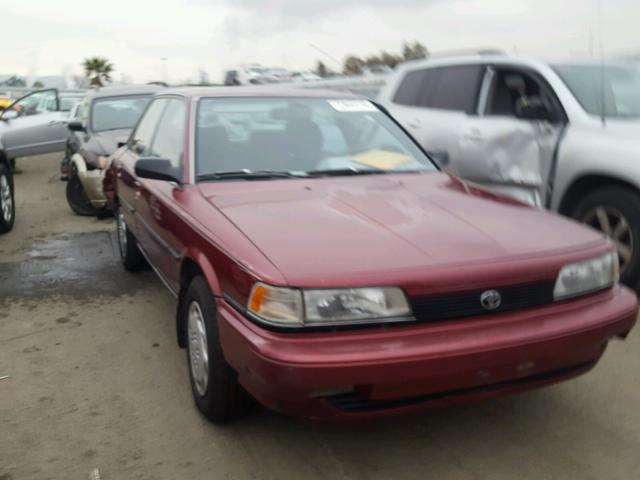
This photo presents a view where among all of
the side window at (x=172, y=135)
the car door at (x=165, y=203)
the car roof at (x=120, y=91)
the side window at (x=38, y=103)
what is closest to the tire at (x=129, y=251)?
the car door at (x=165, y=203)

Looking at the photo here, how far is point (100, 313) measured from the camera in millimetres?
4809

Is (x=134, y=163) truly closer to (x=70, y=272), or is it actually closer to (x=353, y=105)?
(x=353, y=105)

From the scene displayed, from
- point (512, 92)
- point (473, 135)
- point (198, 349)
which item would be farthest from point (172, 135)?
point (512, 92)

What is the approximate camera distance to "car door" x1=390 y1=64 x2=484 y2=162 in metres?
6.11

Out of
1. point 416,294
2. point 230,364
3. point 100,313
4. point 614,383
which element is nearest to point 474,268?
point 416,294

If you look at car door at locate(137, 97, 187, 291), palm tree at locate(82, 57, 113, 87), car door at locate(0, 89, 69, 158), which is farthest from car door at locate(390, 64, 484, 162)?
palm tree at locate(82, 57, 113, 87)

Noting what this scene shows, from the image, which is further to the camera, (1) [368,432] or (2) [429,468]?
(1) [368,432]

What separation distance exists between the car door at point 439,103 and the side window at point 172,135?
2.27 meters

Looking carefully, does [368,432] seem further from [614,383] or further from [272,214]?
[614,383]

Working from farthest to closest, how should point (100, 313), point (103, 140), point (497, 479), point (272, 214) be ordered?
1. point (103, 140)
2. point (100, 313)
3. point (272, 214)
4. point (497, 479)

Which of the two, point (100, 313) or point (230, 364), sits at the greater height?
point (230, 364)

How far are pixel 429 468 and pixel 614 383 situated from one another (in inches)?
54.1

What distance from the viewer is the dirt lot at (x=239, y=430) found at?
279 cm

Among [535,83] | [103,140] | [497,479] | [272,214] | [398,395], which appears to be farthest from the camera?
[103,140]
